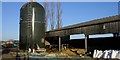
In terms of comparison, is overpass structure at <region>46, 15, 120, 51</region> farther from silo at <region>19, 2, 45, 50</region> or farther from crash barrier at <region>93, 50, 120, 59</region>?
silo at <region>19, 2, 45, 50</region>

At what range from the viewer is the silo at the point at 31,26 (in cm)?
3459

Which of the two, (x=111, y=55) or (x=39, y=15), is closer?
(x=111, y=55)

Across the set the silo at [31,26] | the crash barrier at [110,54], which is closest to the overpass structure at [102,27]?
the crash barrier at [110,54]

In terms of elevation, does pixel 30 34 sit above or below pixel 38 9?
below

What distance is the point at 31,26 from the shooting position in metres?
35.1

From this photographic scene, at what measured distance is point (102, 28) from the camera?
80.6ft

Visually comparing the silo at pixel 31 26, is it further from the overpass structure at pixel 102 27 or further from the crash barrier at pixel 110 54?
the crash barrier at pixel 110 54

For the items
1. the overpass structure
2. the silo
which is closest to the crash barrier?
the overpass structure

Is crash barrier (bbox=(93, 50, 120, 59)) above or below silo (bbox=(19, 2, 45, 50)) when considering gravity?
below

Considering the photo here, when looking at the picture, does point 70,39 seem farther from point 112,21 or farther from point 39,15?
point 112,21

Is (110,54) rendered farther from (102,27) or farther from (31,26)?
(31,26)

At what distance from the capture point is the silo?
34.6 meters

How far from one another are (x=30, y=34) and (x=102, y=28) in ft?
44.7

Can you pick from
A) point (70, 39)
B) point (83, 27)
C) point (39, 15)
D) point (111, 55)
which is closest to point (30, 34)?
point (39, 15)
